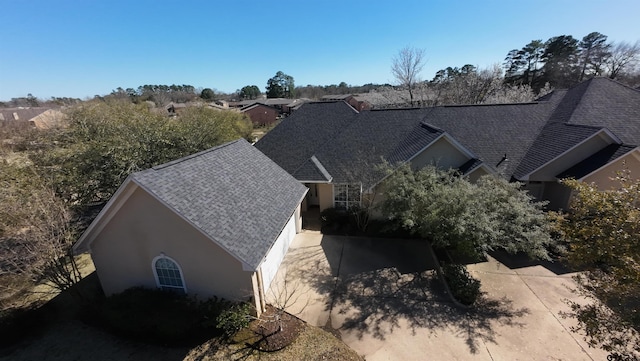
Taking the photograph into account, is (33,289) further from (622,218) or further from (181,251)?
(622,218)

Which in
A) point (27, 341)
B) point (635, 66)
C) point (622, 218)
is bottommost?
point (27, 341)

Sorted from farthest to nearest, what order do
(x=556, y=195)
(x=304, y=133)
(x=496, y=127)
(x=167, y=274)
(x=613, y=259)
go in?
(x=304, y=133) → (x=496, y=127) → (x=556, y=195) → (x=167, y=274) → (x=613, y=259)

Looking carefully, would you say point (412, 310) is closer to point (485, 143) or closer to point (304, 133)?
point (485, 143)

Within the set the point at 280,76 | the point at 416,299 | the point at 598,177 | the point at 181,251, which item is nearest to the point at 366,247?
the point at 416,299

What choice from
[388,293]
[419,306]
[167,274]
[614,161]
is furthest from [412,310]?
[614,161]

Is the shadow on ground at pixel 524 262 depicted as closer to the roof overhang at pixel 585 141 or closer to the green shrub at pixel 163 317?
the roof overhang at pixel 585 141

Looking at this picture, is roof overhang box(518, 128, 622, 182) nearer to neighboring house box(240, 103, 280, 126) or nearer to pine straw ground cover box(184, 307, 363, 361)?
pine straw ground cover box(184, 307, 363, 361)

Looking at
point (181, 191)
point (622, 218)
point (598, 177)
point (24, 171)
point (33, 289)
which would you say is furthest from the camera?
point (598, 177)
